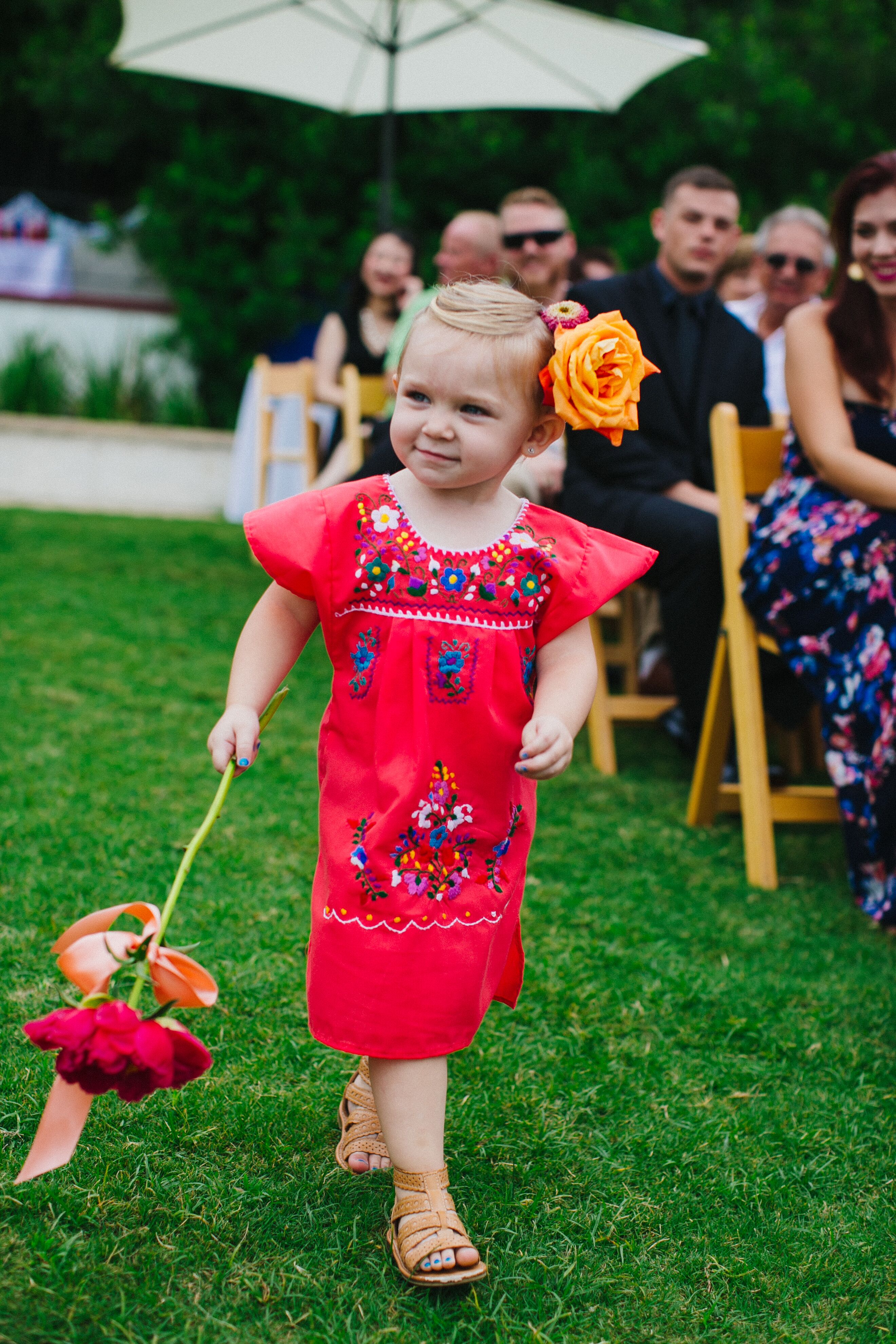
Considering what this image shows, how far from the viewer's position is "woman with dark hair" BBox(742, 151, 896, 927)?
3.03m

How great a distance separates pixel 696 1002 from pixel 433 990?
103cm

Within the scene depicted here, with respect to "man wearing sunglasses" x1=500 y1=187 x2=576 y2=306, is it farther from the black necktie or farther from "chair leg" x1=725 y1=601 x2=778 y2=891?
"chair leg" x1=725 y1=601 x2=778 y2=891

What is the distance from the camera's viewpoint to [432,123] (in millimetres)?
10625

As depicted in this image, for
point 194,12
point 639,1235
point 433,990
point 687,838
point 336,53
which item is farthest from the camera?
point 336,53

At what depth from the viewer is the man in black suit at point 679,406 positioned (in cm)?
383

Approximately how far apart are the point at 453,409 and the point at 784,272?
407 centimetres

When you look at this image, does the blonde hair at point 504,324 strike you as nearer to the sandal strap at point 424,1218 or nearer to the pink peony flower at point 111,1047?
the pink peony flower at point 111,1047

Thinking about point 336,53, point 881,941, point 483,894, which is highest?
point 336,53

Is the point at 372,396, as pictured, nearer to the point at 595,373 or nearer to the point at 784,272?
the point at 784,272

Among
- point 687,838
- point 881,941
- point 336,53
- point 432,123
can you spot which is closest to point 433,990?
point 881,941

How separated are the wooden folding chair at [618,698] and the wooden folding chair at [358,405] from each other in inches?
52.1

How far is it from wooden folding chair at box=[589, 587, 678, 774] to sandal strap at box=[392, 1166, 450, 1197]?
2010 mm

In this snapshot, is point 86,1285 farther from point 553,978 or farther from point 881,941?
point 881,941

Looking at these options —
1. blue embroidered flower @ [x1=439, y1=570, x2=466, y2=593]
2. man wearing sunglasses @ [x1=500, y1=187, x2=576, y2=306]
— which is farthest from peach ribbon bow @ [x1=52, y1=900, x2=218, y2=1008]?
man wearing sunglasses @ [x1=500, y1=187, x2=576, y2=306]
